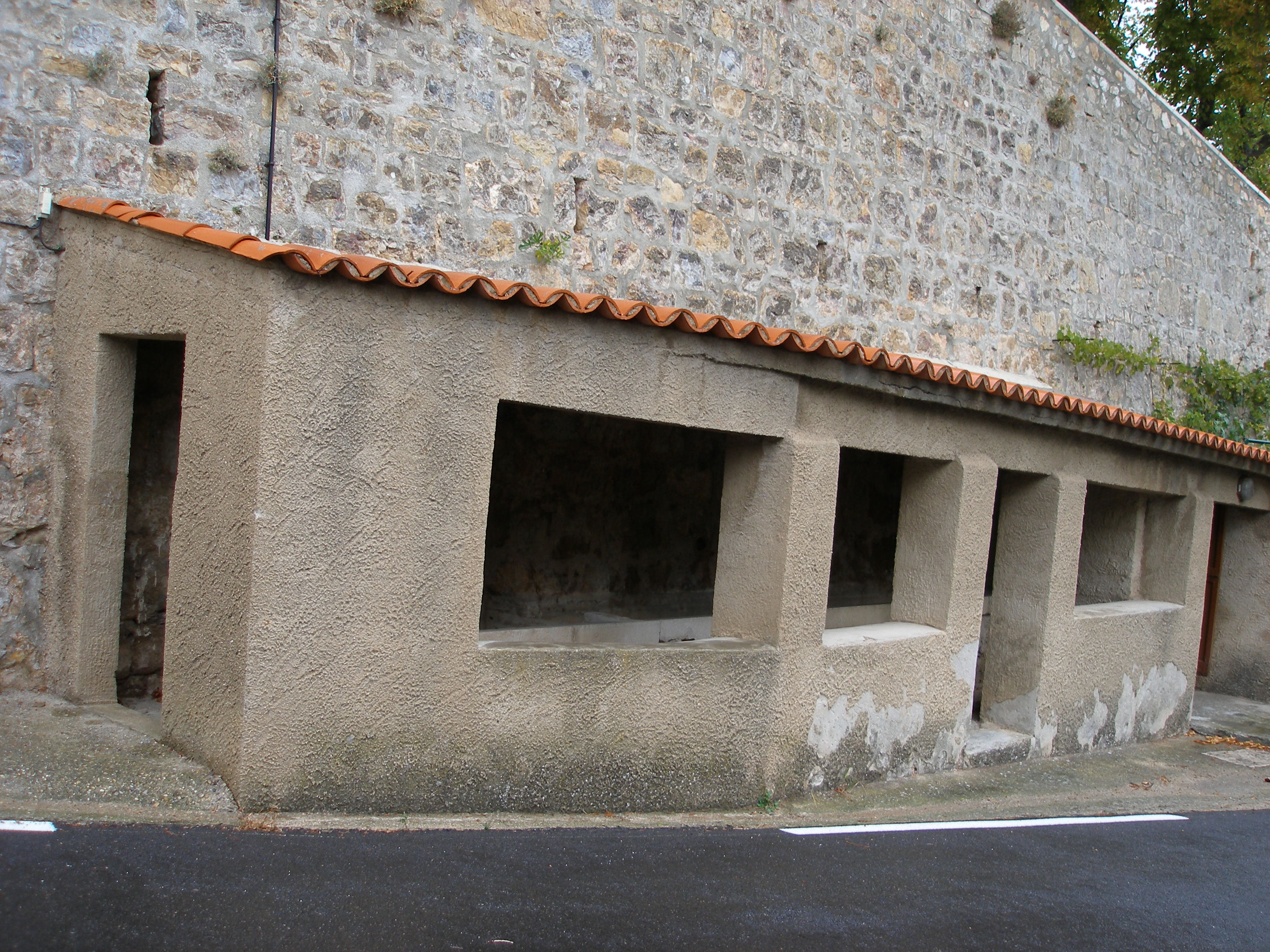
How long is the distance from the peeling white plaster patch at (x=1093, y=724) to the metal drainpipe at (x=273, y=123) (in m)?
6.35

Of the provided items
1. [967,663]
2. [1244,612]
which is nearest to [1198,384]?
[1244,612]

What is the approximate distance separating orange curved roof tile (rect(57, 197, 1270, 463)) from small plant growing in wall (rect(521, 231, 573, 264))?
166cm

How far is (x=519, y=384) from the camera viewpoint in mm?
4805

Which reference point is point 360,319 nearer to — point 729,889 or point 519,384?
point 519,384

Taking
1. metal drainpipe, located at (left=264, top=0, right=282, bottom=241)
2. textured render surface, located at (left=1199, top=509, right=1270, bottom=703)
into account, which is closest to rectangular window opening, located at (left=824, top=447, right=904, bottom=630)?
textured render surface, located at (left=1199, top=509, right=1270, bottom=703)

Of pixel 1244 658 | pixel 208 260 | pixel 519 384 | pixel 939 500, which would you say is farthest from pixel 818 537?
pixel 1244 658

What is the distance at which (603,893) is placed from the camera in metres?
4.11

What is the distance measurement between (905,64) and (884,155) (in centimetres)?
88

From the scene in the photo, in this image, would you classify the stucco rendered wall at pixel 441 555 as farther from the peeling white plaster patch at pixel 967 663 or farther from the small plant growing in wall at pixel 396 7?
the small plant growing in wall at pixel 396 7

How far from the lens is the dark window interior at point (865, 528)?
10500 mm

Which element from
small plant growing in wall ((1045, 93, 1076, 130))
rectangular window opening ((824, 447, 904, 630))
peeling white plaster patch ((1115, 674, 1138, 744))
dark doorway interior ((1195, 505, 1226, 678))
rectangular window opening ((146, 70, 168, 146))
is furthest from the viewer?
small plant growing in wall ((1045, 93, 1076, 130))

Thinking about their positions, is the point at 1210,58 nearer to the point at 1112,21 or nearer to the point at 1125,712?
the point at 1112,21

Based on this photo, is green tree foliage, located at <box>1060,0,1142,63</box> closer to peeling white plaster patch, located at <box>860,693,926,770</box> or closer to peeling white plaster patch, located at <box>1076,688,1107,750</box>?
peeling white plaster patch, located at <box>1076,688,1107,750</box>

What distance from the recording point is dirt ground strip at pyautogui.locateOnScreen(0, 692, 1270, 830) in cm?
424
